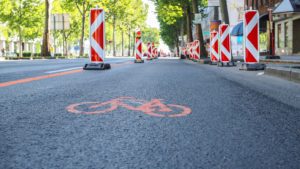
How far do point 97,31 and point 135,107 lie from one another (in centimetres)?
763

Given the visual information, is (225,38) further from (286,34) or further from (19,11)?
(19,11)

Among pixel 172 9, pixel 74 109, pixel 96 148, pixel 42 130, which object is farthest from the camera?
pixel 172 9

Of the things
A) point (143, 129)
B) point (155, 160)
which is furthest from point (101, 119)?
point (155, 160)

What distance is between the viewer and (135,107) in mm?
3854

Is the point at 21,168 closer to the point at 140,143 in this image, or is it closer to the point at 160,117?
the point at 140,143

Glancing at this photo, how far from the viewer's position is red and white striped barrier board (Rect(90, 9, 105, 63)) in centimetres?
1109

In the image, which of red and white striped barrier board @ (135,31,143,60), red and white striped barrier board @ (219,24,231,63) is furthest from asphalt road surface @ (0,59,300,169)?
red and white striped barrier board @ (135,31,143,60)

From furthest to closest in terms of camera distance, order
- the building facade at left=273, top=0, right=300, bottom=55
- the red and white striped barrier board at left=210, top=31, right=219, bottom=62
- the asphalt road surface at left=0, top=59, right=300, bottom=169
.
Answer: the building facade at left=273, top=0, right=300, bottom=55
the red and white striped barrier board at left=210, top=31, right=219, bottom=62
the asphalt road surface at left=0, top=59, right=300, bottom=169

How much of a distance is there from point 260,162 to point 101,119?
4.84 ft

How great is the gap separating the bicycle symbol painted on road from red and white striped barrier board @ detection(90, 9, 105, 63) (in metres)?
7.11

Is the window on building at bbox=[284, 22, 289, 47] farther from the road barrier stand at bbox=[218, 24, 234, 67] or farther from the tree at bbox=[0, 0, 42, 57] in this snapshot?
the tree at bbox=[0, 0, 42, 57]

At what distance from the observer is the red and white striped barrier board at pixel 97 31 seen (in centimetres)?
1109

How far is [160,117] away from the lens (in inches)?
131

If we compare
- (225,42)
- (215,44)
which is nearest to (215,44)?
(215,44)
